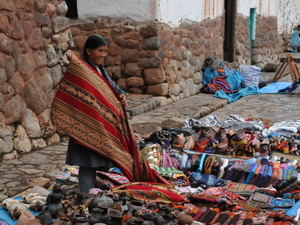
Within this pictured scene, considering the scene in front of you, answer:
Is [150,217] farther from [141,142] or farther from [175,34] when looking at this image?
[175,34]

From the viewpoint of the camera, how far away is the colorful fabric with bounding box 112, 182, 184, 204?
11.0 ft

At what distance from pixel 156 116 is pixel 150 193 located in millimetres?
3605

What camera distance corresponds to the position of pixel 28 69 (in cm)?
511

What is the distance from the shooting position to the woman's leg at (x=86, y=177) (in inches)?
132

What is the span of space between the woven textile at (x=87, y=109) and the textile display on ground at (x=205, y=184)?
14.5 inches

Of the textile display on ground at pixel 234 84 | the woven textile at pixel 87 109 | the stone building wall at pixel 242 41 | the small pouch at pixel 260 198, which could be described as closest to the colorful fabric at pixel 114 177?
the woven textile at pixel 87 109

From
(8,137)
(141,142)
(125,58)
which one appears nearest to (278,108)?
(125,58)

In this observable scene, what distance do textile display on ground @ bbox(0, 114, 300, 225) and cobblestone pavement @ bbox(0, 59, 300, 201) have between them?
343 mm

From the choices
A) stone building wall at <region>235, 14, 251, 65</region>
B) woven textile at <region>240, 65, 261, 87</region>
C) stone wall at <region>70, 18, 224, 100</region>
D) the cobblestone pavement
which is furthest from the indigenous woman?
stone building wall at <region>235, 14, 251, 65</region>

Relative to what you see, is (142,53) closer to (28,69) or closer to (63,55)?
(63,55)

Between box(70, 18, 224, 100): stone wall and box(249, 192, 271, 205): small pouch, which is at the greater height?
box(70, 18, 224, 100): stone wall

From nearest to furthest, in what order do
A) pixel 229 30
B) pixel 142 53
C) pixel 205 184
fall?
pixel 205 184
pixel 142 53
pixel 229 30

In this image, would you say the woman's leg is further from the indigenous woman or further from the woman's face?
the woman's face

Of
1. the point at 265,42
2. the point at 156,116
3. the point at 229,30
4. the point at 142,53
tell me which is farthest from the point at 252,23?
the point at 156,116
